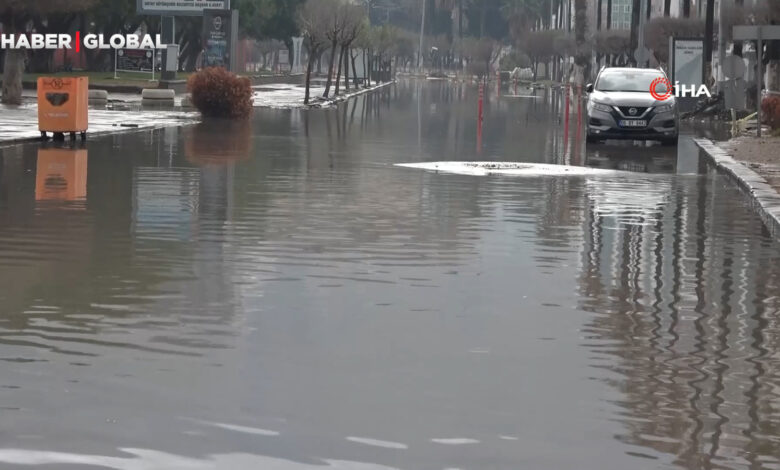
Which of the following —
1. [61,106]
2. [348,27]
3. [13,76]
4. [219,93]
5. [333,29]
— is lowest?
[61,106]

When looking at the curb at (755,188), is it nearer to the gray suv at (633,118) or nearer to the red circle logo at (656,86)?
the gray suv at (633,118)

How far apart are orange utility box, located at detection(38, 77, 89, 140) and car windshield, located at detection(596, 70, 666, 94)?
39.8 ft

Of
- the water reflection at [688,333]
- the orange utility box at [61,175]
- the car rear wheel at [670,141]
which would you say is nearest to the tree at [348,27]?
the car rear wheel at [670,141]

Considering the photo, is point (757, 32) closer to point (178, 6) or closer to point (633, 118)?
point (633, 118)

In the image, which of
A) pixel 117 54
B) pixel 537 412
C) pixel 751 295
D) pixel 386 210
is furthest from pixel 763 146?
pixel 117 54

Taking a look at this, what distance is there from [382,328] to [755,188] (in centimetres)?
1276

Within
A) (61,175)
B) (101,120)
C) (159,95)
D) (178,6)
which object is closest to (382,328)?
(61,175)

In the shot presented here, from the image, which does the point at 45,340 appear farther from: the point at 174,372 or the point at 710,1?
the point at 710,1

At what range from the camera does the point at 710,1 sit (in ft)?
187

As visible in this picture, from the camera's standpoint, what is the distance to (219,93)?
4709 cm

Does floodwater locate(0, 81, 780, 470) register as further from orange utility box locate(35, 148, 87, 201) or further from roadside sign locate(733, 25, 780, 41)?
roadside sign locate(733, 25, 780, 41)

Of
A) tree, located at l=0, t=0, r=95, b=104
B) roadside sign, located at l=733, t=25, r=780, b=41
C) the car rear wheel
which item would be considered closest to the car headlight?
the car rear wheel

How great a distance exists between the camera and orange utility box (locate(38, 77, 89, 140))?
3234 cm

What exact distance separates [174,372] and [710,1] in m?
50.2
